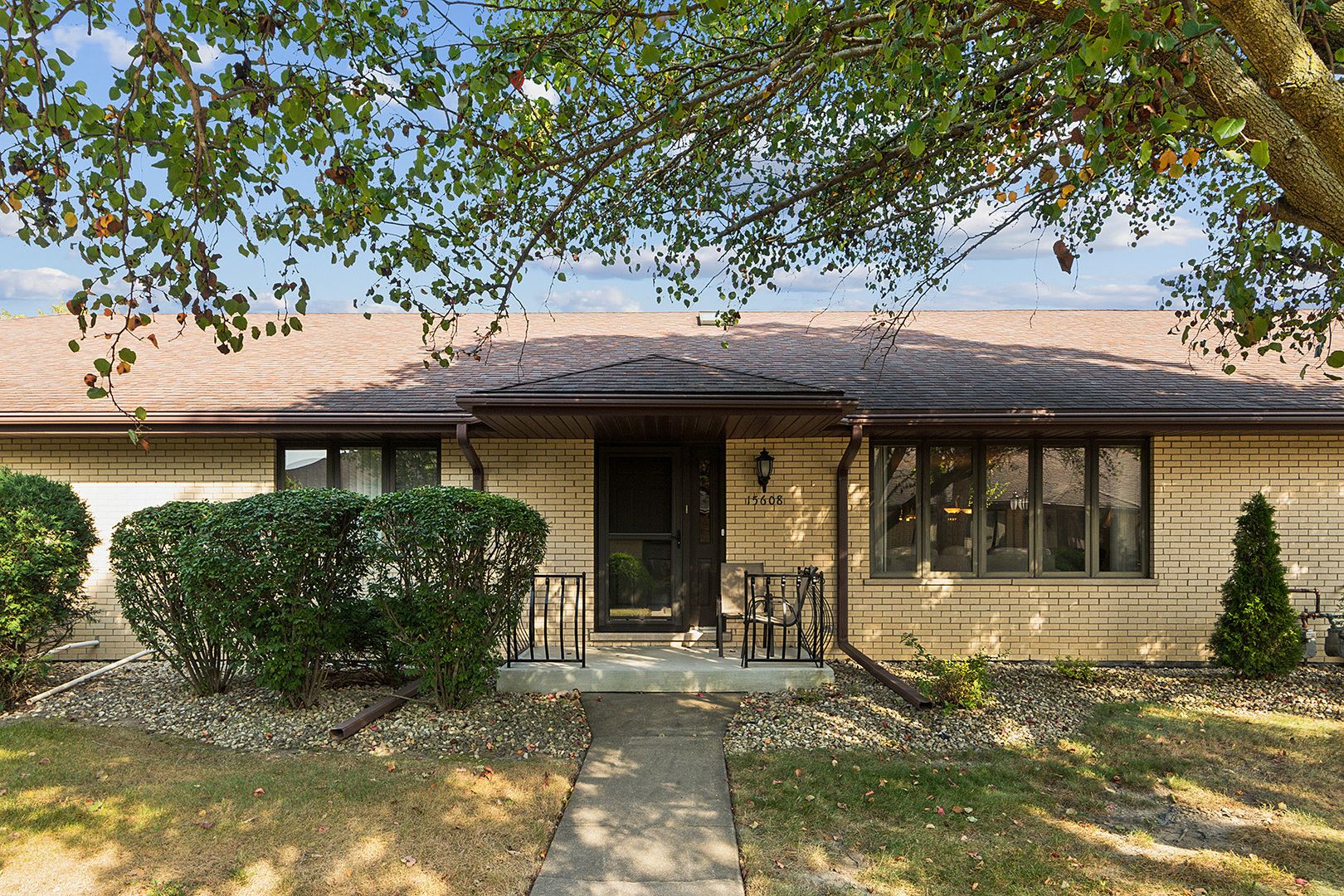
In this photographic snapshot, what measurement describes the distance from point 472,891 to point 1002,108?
20.4ft

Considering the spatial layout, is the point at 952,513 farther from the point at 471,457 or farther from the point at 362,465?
the point at 362,465

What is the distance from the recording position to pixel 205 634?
6.32 m

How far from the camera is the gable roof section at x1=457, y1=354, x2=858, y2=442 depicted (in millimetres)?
6691

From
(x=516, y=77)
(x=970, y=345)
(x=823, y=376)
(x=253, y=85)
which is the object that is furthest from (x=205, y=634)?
(x=970, y=345)

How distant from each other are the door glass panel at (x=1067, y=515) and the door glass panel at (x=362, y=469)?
738cm

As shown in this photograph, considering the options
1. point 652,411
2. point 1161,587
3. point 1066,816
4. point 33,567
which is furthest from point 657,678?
point 1161,587

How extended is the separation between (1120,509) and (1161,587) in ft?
3.04

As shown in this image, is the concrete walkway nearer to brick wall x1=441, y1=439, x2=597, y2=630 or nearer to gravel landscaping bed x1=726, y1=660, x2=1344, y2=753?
gravel landscaping bed x1=726, y1=660, x2=1344, y2=753

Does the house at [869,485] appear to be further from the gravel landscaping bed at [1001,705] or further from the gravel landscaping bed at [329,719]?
the gravel landscaping bed at [329,719]

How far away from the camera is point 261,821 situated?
4250 mm

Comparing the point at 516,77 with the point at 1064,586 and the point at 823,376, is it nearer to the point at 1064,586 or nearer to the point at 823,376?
the point at 823,376

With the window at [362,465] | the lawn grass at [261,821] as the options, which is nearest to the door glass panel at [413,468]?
the window at [362,465]

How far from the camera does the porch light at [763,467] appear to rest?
8211mm

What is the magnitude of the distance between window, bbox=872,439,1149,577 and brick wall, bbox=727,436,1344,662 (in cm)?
21
